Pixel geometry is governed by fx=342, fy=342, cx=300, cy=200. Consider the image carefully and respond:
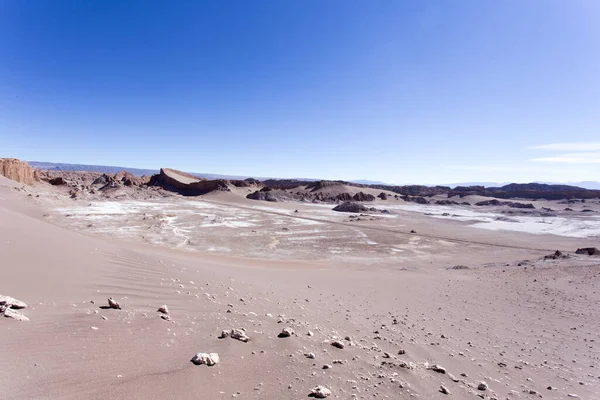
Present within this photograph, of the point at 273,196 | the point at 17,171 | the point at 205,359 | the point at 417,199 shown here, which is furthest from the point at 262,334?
the point at 417,199

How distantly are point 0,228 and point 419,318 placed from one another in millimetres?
8631

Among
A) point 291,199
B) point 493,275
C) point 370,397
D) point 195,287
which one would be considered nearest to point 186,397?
point 370,397

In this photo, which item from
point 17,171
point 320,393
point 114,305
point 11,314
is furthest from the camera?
point 17,171

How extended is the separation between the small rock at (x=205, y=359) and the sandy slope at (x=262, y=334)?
2.3 inches

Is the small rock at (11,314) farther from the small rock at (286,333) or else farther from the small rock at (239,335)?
the small rock at (286,333)

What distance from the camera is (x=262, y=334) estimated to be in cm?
414

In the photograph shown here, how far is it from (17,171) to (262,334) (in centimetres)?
4488

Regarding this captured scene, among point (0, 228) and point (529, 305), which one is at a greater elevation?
point (0, 228)

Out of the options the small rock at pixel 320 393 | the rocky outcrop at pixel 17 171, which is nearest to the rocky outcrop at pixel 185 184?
the rocky outcrop at pixel 17 171

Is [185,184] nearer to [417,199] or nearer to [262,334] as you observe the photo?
[417,199]

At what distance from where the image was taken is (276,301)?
6258 millimetres

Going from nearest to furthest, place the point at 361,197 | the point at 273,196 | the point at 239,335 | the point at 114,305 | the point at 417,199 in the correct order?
the point at 239,335
the point at 114,305
the point at 273,196
the point at 361,197
the point at 417,199

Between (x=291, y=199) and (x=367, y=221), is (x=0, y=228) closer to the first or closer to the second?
(x=367, y=221)

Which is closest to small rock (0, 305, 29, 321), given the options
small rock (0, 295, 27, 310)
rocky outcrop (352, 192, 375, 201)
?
small rock (0, 295, 27, 310)
